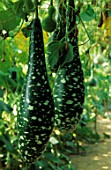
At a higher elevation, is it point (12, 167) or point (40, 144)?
point (40, 144)

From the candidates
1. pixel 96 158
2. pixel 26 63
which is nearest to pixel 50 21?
pixel 26 63

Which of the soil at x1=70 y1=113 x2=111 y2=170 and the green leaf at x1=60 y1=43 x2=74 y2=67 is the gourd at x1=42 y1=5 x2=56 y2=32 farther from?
the soil at x1=70 y1=113 x2=111 y2=170

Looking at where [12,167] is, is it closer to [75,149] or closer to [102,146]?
[75,149]

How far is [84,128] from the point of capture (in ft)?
18.0

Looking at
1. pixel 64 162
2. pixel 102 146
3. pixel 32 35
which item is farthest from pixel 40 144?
pixel 102 146

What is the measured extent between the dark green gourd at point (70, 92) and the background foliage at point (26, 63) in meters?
0.07

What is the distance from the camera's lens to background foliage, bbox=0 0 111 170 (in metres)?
1.17

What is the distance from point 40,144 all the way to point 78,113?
7.8 inches

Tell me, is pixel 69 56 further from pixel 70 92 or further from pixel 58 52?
pixel 70 92

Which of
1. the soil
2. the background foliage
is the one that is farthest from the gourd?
the soil

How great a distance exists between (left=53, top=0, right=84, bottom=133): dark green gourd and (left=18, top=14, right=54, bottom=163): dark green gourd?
0.14 meters

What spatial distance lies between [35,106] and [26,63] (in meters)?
0.58

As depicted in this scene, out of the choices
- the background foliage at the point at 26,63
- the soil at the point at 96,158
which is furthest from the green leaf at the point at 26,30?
the soil at the point at 96,158

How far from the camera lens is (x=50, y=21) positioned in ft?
3.88
